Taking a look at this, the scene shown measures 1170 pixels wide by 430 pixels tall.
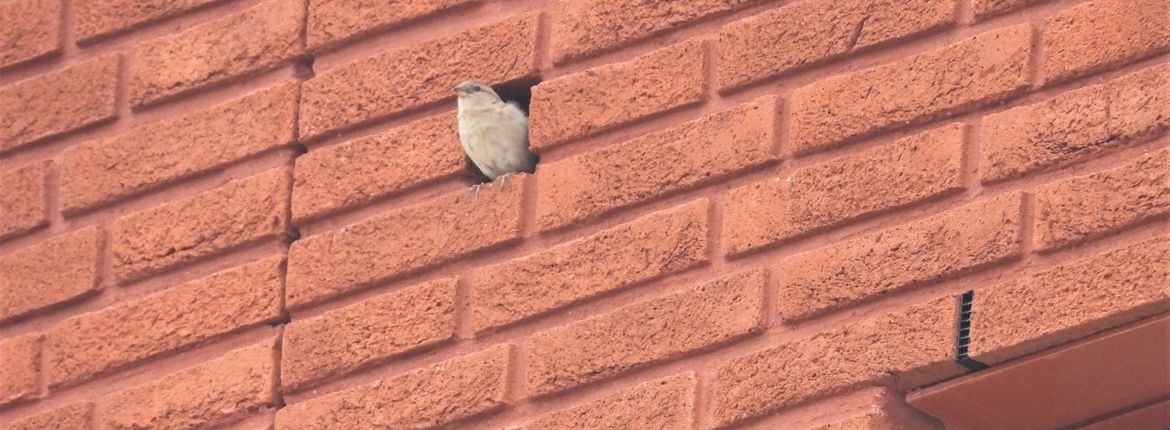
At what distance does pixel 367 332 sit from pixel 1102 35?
5.61 ft

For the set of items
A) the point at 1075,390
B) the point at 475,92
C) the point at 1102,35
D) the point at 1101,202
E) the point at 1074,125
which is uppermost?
the point at 475,92

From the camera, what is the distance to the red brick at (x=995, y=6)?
5.66m

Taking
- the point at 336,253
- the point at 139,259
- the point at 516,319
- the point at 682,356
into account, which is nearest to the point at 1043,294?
the point at 682,356

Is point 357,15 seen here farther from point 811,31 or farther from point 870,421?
point 870,421

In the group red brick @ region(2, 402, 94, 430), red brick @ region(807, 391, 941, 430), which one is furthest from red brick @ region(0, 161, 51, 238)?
red brick @ region(807, 391, 941, 430)

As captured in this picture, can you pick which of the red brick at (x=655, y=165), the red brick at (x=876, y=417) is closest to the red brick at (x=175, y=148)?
the red brick at (x=655, y=165)

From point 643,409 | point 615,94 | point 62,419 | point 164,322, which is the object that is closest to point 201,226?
point 164,322

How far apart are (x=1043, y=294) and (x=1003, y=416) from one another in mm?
354

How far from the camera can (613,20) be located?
621 cm

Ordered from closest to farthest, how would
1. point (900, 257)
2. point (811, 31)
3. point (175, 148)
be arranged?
1. point (900, 257)
2. point (811, 31)
3. point (175, 148)

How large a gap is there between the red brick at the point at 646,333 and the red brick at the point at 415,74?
2.36 ft

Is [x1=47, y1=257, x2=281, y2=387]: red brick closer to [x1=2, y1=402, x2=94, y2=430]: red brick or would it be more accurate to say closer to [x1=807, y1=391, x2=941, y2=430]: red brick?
[x1=2, y1=402, x2=94, y2=430]: red brick

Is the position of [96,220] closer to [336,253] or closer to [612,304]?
[336,253]

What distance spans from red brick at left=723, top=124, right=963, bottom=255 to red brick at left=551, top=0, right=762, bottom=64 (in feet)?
1.56
